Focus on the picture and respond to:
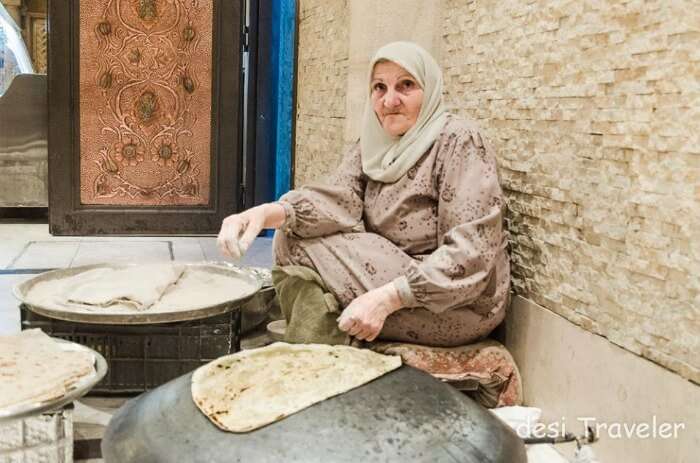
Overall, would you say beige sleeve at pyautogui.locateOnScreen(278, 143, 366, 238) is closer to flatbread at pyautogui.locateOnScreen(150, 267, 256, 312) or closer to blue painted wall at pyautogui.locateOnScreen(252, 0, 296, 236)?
flatbread at pyautogui.locateOnScreen(150, 267, 256, 312)

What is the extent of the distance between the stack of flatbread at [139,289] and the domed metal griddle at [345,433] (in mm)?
788

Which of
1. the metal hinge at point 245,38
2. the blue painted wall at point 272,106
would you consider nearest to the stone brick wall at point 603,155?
the blue painted wall at point 272,106

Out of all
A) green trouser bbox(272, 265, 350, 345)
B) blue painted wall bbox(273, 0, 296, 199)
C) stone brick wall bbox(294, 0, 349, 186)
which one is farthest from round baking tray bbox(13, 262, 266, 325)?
blue painted wall bbox(273, 0, 296, 199)

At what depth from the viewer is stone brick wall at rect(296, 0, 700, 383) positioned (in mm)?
1625

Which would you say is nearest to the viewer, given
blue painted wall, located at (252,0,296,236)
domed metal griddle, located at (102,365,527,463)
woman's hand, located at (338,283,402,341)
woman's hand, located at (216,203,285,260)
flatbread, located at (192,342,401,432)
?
domed metal griddle, located at (102,365,527,463)

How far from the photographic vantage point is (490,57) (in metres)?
2.48

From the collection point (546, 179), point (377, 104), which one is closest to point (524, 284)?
point (546, 179)

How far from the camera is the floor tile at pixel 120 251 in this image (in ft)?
13.5

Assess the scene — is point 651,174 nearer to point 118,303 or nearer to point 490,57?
point 490,57

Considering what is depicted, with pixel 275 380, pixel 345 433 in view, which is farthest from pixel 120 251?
pixel 345 433

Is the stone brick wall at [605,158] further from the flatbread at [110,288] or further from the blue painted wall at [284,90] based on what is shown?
the blue painted wall at [284,90]

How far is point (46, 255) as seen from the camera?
4.26 metres

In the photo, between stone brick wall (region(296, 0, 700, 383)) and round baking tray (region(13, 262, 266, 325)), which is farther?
round baking tray (region(13, 262, 266, 325))

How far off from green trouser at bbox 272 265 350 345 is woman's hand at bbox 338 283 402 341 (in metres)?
0.21
